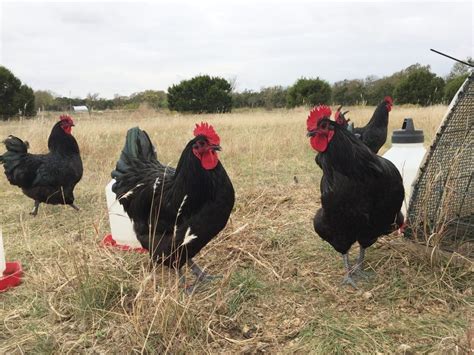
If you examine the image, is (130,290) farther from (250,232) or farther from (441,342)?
(441,342)

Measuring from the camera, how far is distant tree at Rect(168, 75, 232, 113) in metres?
31.9

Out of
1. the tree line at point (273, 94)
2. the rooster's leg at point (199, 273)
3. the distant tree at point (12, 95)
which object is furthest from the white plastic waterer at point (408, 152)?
the distant tree at point (12, 95)

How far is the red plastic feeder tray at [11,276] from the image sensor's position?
3.05 metres

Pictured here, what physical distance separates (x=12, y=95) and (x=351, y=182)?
26107 millimetres

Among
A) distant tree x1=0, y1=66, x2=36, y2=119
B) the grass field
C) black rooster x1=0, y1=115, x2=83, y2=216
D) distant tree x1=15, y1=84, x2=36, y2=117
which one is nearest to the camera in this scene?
the grass field

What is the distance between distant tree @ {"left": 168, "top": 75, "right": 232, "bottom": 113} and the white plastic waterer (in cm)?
2855

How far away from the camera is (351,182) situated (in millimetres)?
2488

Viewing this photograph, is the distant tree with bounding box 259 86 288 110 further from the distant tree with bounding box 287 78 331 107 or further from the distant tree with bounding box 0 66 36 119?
the distant tree with bounding box 0 66 36 119

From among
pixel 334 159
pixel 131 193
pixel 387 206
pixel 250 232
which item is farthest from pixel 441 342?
pixel 131 193

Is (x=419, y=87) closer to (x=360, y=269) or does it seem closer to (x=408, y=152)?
(x=408, y=152)

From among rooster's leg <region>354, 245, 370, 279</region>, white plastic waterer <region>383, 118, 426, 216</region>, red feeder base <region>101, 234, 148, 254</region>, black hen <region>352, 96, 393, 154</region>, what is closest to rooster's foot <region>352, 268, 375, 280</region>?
rooster's leg <region>354, 245, 370, 279</region>

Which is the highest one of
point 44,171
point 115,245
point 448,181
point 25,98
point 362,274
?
point 25,98

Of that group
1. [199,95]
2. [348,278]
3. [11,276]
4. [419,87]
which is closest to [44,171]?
[11,276]

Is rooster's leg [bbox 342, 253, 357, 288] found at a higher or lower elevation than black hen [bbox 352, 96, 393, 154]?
lower
